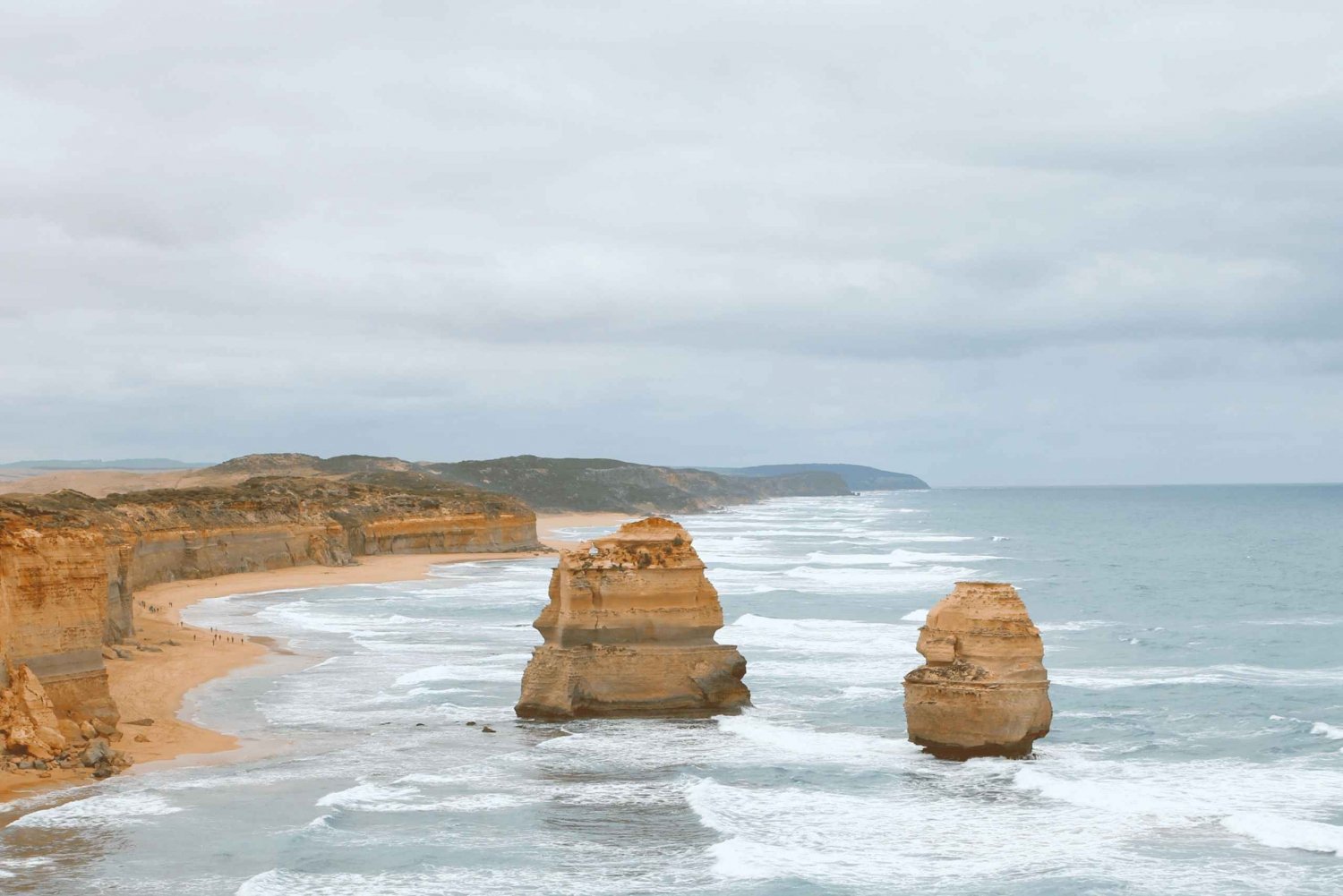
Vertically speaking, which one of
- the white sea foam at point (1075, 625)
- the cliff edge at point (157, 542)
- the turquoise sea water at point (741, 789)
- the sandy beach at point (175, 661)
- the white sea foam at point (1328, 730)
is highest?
the cliff edge at point (157, 542)

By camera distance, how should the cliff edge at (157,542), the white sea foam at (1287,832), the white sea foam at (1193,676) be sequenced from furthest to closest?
the white sea foam at (1193,676)
the cliff edge at (157,542)
the white sea foam at (1287,832)

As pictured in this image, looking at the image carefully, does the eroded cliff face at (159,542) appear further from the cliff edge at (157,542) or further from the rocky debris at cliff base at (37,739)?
the rocky debris at cliff base at (37,739)

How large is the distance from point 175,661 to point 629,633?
1381 cm

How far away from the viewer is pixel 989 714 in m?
21.2

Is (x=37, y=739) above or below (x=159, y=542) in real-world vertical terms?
below

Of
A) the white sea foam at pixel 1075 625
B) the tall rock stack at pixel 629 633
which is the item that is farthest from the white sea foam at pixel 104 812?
the white sea foam at pixel 1075 625

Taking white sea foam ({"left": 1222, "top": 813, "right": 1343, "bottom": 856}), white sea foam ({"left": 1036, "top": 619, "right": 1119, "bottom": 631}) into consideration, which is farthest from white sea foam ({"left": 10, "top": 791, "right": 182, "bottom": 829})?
white sea foam ({"left": 1036, "top": 619, "right": 1119, "bottom": 631})

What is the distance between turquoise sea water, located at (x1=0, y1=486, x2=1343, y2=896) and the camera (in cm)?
1666

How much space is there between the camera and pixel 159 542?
2298 inches

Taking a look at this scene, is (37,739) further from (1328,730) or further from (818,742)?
(1328,730)

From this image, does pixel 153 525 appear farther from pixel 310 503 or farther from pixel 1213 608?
pixel 1213 608

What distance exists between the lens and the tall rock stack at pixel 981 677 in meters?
20.8

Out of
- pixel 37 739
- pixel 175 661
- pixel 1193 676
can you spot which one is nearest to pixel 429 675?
pixel 175 661

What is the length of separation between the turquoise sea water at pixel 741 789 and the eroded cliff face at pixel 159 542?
268cm
